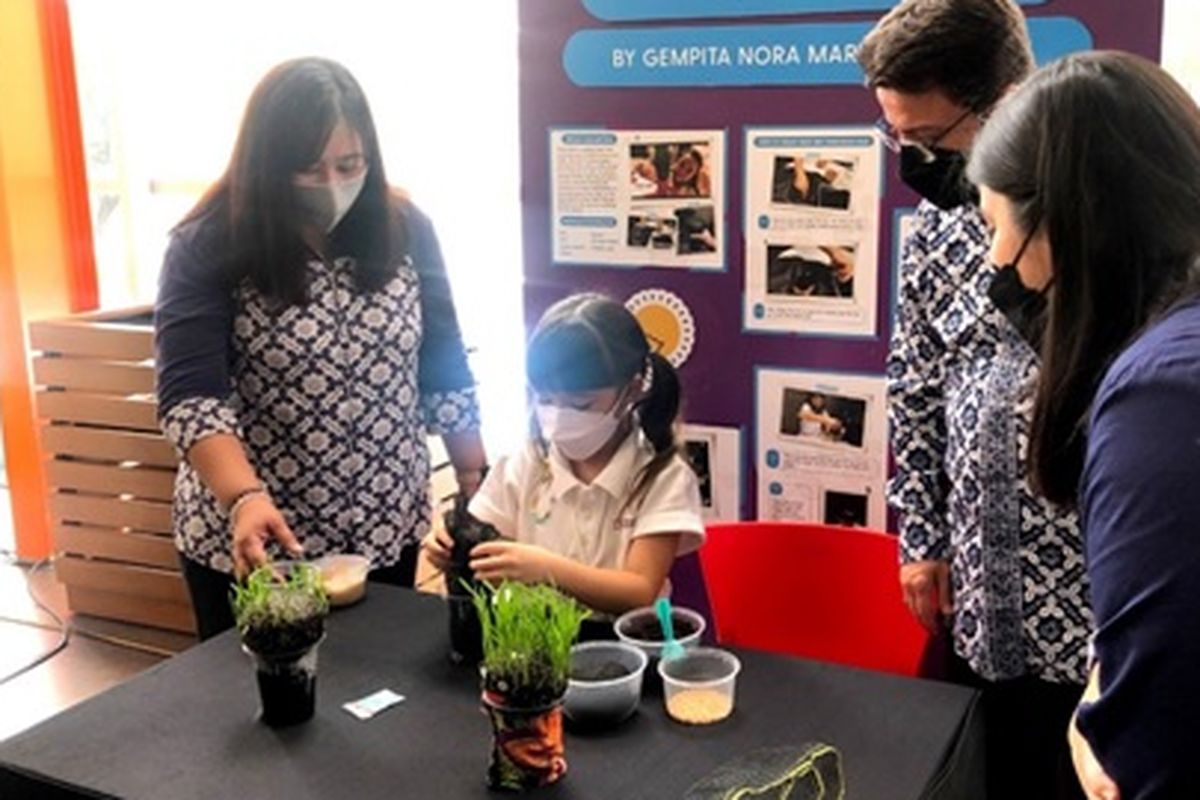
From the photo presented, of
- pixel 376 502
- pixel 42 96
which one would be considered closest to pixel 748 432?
pixel 376 502

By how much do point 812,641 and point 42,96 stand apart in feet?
10.6

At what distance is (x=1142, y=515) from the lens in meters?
0.75

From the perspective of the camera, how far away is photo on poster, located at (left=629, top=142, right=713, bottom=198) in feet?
7.77

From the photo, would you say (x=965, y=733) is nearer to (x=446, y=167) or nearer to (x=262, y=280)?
(x=262, y=280)

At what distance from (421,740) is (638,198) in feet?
4.58

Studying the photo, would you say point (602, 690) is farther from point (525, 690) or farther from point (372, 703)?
point (372, 703)

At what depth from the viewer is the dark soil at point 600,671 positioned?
135 centimetres

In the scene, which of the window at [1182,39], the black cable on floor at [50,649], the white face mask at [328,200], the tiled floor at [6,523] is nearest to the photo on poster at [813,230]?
the window at [1182,39]

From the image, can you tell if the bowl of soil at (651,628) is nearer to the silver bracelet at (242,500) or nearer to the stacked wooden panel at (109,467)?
the silver bracelet at (242,500)

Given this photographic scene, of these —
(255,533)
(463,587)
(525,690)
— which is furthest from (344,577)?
(525,690)

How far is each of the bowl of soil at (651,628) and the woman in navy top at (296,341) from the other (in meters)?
0.54

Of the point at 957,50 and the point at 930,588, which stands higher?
the point at 957,50

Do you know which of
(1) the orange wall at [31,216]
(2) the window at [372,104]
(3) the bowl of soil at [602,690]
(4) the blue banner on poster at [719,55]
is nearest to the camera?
(3) the bowl of soil at [602,690]

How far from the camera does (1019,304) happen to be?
1317mm
